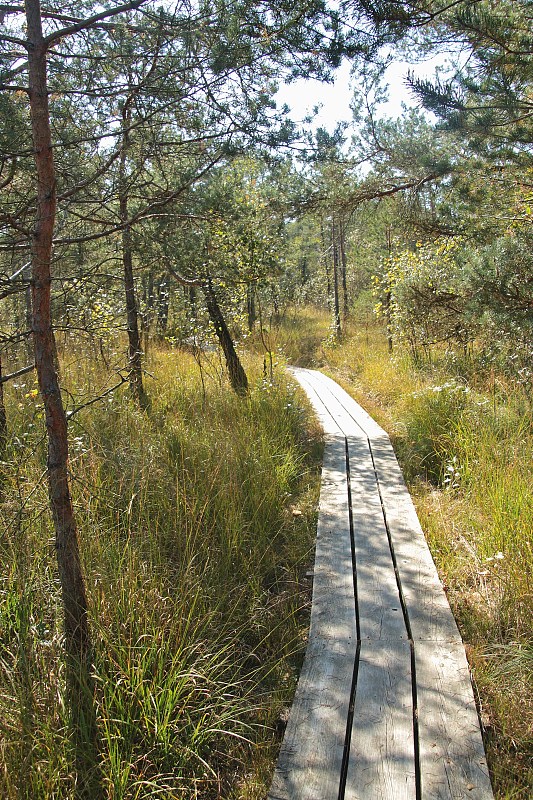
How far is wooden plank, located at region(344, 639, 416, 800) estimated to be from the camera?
173 centimetres

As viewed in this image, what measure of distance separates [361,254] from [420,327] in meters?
8.90

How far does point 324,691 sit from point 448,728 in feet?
1.64

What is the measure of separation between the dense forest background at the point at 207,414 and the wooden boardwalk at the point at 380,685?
14cm

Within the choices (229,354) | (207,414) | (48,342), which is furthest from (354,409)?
(48,342)

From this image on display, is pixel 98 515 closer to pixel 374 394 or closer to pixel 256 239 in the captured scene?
pixel 256 239

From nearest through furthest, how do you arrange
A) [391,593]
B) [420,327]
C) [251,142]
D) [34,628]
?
[34,628], [391,593], [251,142], [420,327]

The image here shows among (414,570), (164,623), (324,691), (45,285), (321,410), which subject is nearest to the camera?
(45,285)

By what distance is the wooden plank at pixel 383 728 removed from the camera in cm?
173

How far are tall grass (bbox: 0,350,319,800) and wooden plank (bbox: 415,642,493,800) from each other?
0.60 m

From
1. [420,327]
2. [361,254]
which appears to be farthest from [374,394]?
[361,254]

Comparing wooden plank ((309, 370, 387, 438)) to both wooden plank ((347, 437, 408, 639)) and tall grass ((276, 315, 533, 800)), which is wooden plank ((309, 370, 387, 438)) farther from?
wooden plank ((347, 437, 408, 639))

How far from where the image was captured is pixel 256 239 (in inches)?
258

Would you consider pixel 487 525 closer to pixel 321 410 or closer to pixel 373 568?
pixel 373 568

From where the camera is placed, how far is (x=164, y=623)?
2.35m
